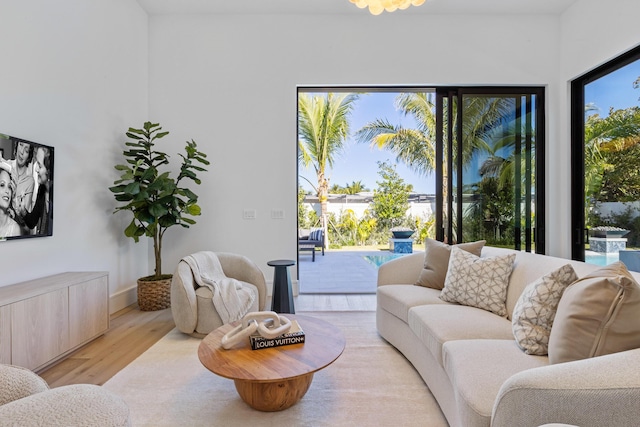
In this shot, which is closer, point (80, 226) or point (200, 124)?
point (80, 226)

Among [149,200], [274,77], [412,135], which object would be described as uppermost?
[412,135]

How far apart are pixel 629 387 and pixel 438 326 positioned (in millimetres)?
1031

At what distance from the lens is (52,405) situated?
98cm

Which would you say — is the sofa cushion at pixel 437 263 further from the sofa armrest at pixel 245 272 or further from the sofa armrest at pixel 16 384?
the sofa armrest at pixel 16 384

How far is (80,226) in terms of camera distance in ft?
10.6

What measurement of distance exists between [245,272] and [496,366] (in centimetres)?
244

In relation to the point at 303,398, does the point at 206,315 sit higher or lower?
higher

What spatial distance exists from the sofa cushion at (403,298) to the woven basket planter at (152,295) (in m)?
2.35

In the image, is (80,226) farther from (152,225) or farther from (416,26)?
(416,26)

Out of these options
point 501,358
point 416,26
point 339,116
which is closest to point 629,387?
point 501,358

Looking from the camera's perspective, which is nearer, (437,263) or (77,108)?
(437,263)

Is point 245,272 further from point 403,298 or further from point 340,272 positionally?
point 340,272

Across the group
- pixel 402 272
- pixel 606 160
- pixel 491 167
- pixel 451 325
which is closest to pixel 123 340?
pixel 402 272

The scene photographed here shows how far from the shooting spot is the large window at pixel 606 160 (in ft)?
10.8
